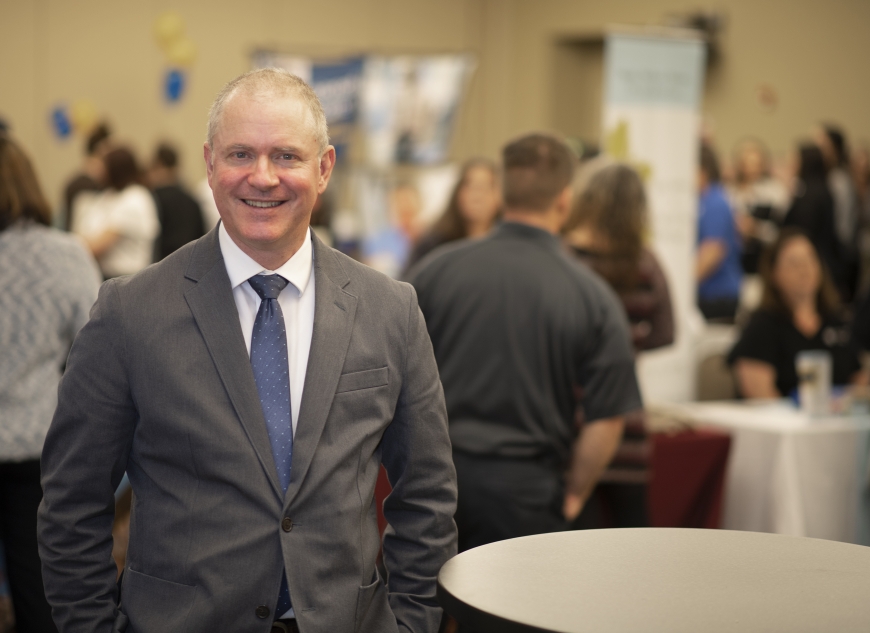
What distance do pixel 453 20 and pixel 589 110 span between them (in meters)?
1.89

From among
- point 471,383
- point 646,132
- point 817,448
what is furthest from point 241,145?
point 646,132

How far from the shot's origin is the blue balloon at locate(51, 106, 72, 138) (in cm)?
973

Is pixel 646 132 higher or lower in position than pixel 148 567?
higher

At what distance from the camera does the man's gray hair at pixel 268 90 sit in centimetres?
142

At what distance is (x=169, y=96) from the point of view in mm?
9617

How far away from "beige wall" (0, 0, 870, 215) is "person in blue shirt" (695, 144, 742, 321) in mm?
4709

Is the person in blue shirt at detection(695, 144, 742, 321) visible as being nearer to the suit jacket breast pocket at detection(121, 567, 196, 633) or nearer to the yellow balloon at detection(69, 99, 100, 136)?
the suit jacket breast pocket at detection(121, 567, 196, 633)

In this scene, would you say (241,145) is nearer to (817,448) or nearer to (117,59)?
(817,448)

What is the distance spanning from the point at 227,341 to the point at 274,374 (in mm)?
77

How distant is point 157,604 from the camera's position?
141 centimetres

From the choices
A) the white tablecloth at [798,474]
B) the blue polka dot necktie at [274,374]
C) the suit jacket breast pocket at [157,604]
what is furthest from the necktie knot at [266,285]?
the white tablecloth at [798,474]

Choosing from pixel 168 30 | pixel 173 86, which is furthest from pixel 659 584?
pixel 173 86

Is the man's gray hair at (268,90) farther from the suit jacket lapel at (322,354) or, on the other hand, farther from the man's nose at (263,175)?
the suit jacket lapel at (322,354)

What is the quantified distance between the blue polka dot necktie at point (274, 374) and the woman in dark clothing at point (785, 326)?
311cm
